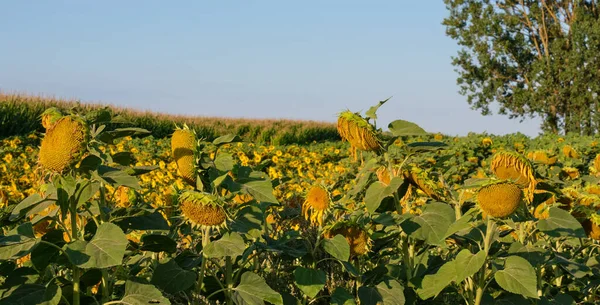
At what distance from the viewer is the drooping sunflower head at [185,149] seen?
88.2 inches

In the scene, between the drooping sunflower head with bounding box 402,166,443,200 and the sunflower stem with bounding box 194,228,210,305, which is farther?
the drooping sunflower head with bounding box 402,166,443,200

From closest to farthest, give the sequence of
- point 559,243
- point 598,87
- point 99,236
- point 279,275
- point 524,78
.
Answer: point 99,236 → point 279,275 → point 559,243 → point 598,87 → point 524,78

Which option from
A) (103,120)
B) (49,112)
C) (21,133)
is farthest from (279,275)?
(21,133)

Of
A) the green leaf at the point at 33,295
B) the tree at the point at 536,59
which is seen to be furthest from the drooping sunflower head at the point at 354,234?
the tree at the point at 536,59

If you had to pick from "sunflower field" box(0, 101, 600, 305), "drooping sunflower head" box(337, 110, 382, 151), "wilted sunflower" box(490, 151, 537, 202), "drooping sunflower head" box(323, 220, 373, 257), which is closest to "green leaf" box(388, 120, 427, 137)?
"sunflower field" box(0, 101, 600, 305)

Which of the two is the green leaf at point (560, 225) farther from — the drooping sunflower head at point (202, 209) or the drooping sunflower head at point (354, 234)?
the drooping sunflower head at point (202, 209)

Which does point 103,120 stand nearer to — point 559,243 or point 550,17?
point 559,243

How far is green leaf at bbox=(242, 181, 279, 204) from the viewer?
7.58 ft

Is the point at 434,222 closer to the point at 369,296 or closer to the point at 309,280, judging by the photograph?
the point at 369,296

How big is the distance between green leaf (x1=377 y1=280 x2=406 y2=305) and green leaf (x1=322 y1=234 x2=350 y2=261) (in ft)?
0.93

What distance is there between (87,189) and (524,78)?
1196 inches

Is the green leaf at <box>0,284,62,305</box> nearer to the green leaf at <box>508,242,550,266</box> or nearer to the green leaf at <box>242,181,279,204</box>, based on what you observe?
the green leaf at <box>242,181,279,204</box>

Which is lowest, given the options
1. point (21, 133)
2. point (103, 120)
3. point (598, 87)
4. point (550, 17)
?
point (21, 133)

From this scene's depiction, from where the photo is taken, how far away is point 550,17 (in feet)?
100
